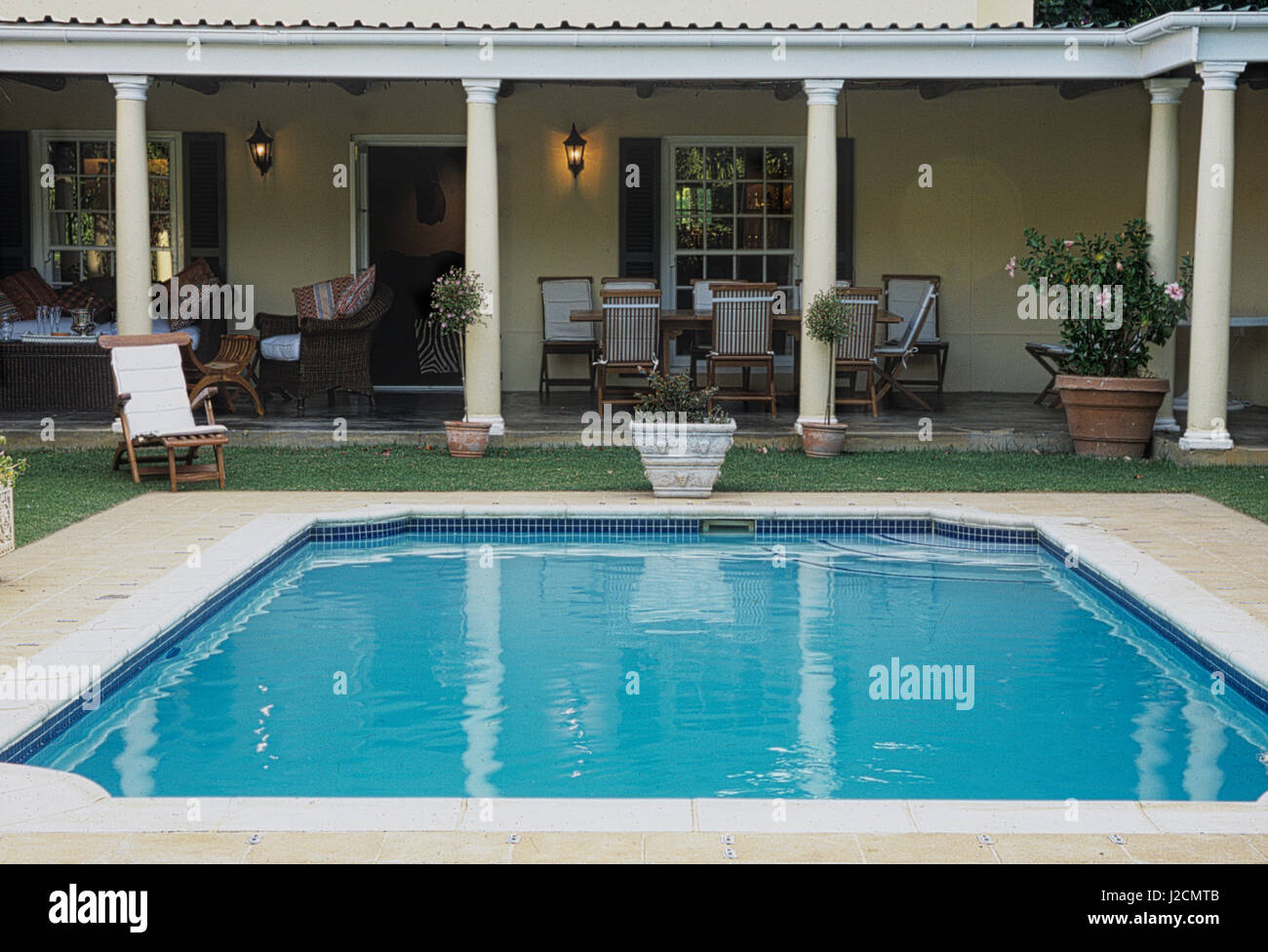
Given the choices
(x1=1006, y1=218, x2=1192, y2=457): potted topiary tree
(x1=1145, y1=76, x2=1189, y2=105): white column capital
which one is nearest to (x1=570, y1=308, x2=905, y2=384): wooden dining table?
(x1=1006, y1=218, x2=1192, y2=457): potted topiary tree

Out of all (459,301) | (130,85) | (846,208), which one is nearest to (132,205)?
(130,85)

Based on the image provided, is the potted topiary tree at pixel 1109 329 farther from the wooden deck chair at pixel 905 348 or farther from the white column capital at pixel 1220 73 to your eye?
the wooden deck chair at pixel 905 348

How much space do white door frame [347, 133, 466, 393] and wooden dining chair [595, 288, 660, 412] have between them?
9.38 feet

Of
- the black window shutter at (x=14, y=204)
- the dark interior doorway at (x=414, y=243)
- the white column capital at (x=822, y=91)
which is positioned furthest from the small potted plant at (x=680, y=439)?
the black window shutter at (x=14, y=204)

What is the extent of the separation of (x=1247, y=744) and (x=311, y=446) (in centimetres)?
717

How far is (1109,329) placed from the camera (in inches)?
401

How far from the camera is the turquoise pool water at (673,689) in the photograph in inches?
181

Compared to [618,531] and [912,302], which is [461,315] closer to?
[618,531]

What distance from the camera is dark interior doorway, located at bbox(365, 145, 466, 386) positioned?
13039 mm

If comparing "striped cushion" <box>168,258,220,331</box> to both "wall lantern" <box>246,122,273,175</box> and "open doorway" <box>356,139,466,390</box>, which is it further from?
"open doorway" <box>356,139,466,390</box>

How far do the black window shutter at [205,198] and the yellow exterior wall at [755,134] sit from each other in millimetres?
131
